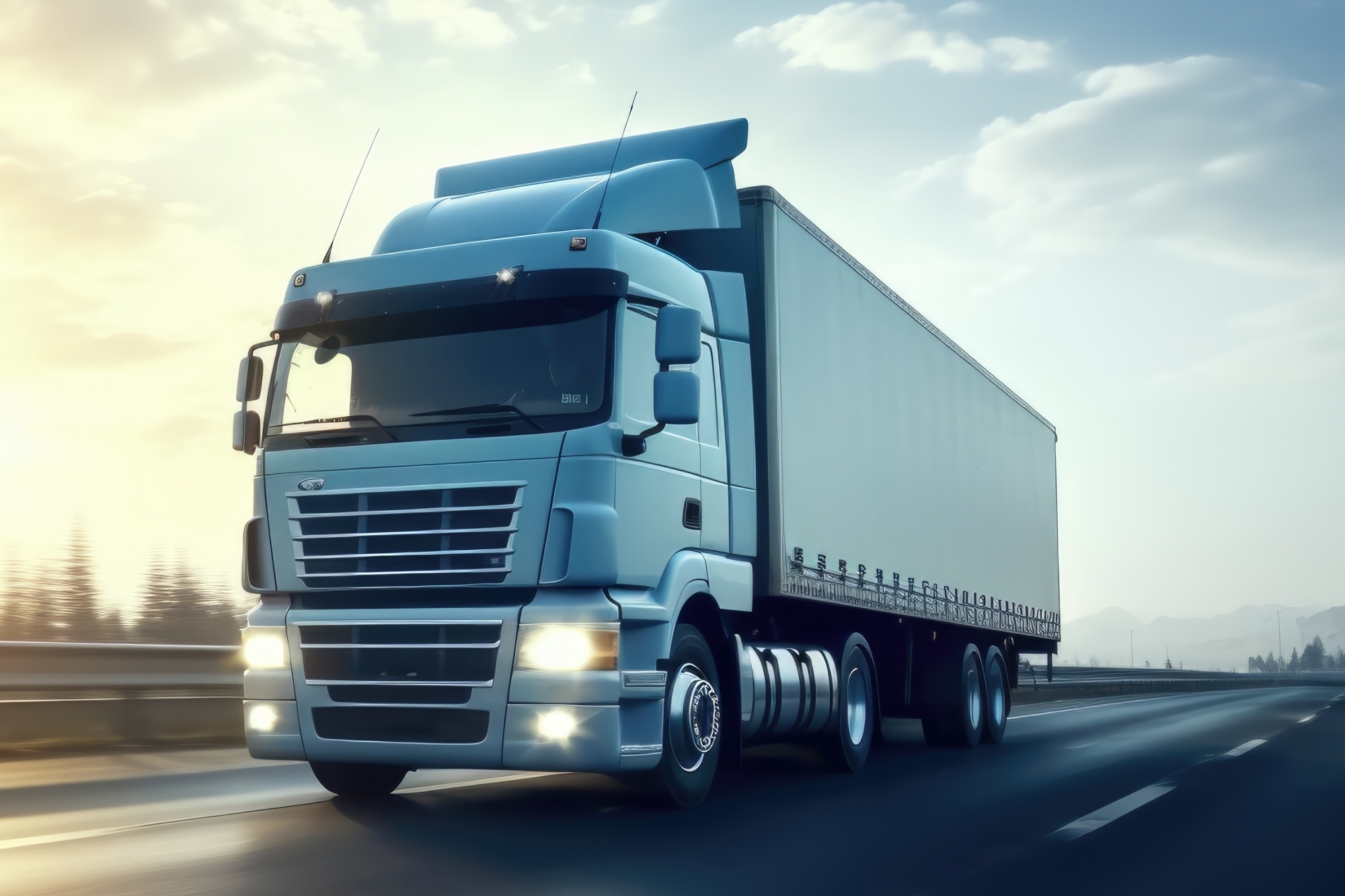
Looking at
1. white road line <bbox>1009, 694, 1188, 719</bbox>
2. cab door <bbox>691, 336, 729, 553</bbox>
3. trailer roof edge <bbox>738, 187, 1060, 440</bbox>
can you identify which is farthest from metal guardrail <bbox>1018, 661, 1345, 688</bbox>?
cab door <bbox>691, 336, 729, 553</bbox>

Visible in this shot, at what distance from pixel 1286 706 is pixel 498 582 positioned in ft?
88.9

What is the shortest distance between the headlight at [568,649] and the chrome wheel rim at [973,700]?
8.11 m

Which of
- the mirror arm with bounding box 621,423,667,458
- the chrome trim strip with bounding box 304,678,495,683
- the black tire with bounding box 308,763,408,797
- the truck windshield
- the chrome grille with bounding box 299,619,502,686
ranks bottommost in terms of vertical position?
the black tire with bounding box 308,763,408,797

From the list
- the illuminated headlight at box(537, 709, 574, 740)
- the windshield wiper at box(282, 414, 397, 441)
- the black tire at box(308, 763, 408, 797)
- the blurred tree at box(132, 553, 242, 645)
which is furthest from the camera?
the blurred tree at box(132, 553, 242, 645)

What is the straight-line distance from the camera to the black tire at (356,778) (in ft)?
28.6

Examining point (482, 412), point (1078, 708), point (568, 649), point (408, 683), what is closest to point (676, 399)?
point (482, 412)

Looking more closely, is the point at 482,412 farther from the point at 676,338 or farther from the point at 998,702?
the point at 998,702

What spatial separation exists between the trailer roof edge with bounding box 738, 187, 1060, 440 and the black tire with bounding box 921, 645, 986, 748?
3313 mm

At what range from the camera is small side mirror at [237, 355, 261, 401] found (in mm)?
8750

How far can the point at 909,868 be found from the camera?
6.56 meters

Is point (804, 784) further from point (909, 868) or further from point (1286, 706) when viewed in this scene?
point (1286, 706)

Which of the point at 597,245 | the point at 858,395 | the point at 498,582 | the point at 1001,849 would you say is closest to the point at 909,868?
the point at 1001,849

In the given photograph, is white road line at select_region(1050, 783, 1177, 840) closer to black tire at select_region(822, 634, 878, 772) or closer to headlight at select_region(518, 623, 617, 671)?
black tire at select_region(822, 634, 878, 772)

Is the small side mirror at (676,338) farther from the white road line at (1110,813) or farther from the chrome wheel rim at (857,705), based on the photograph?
the chrome wheel rim at (857,705)
